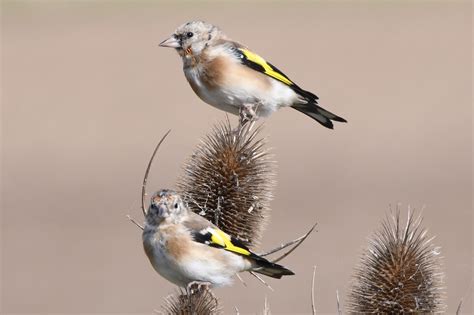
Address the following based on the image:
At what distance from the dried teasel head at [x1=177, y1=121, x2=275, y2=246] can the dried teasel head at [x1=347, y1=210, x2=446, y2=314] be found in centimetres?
112

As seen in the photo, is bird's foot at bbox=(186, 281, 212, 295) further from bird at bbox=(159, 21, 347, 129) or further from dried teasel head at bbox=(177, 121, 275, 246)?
bird at bbox=(159, 21, 347, 129)

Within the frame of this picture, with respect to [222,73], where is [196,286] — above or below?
below

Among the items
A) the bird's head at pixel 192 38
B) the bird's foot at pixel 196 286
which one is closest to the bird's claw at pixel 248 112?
the bird's head at pixel 192 38

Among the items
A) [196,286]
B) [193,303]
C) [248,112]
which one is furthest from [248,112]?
[193,303]

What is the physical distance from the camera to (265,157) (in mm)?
10914

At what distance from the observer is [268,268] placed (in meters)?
10.3

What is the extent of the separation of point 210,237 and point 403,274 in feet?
5.44

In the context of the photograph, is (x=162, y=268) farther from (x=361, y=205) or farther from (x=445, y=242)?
(x=361, y=205)

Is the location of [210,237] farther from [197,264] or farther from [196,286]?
[196,286]

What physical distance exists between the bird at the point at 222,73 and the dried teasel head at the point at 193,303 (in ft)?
8.04

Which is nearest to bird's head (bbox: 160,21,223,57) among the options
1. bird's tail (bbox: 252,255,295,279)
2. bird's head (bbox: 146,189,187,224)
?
bird's head (bbox: 146,189,187,224)

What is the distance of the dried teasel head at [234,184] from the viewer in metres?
10.8

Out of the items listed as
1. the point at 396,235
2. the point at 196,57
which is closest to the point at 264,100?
the point at 196,57

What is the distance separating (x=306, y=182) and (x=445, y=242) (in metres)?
6.46
